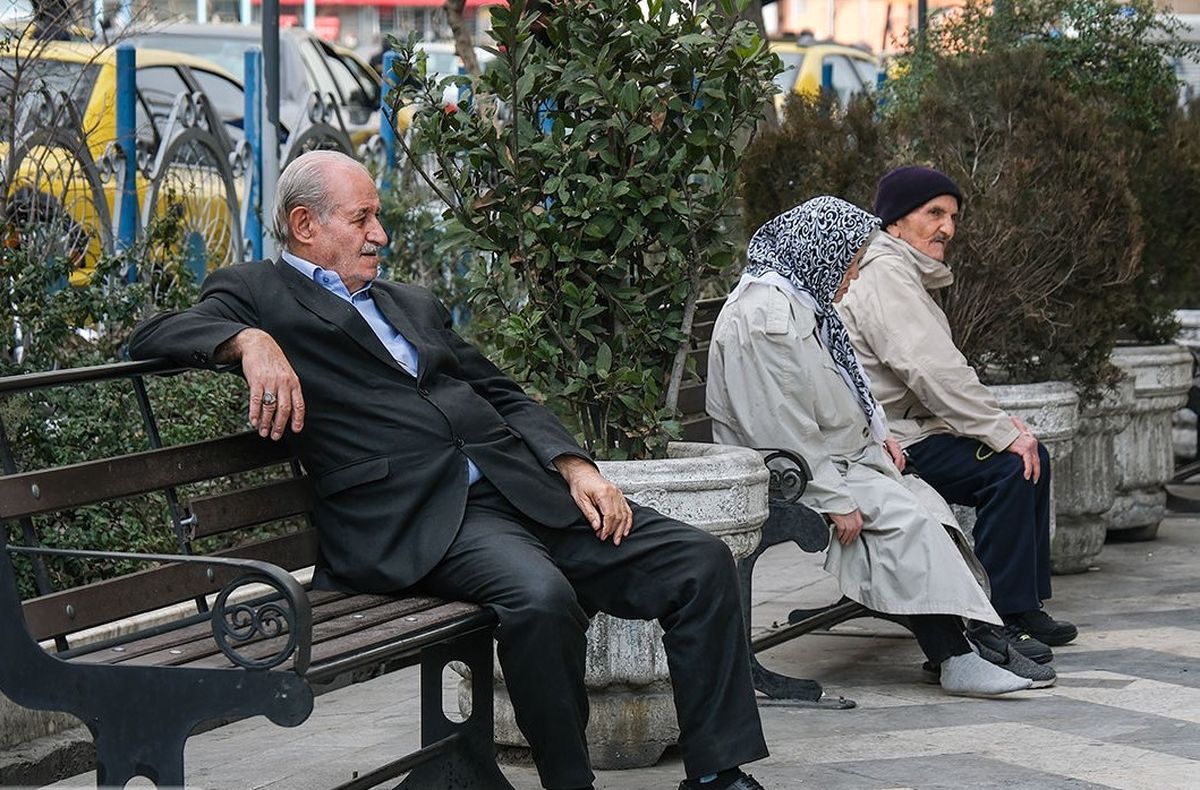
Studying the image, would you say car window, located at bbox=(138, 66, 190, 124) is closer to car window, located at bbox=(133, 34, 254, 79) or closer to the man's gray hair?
car window, located at bbox=(133, 34, 254, 79)

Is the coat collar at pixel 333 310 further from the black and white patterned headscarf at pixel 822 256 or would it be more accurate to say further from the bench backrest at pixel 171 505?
the black and white patterned headscarf at pixel 822 256

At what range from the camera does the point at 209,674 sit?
3.28 meters

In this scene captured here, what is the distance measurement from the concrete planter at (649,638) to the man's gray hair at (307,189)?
91 centimetres

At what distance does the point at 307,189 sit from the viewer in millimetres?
4086

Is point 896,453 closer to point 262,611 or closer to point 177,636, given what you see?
point 177,636

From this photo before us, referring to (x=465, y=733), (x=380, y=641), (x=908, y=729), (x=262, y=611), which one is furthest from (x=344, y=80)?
(x=262, y=611)

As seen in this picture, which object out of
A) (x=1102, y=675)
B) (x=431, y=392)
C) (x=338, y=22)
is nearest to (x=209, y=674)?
(x=431, y=392)

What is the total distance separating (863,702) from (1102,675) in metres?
0.78

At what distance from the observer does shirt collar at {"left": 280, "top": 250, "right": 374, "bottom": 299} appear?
4086 millimetres

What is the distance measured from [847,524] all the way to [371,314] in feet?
5.26

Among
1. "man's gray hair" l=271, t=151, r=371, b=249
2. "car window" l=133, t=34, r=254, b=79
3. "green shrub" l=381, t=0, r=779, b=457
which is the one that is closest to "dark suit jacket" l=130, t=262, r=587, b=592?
"man's gray hair" l=271, t=151, r=371, b=249

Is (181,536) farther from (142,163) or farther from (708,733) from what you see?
(142,163)

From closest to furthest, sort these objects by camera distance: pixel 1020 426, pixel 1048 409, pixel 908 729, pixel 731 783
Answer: pixel 731 783 → pixel 908 729 → pixel 1020 426 → pixel 1048 409

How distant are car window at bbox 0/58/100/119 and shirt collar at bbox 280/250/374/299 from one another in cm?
237
